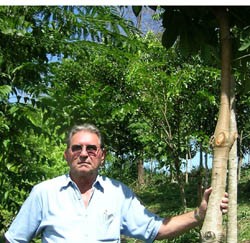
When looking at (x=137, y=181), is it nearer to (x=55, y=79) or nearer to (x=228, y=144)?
(x=55, y=79)

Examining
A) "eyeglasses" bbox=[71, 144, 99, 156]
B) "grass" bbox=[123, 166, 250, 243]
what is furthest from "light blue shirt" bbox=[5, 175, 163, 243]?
"grass" bbox=[123, 166, 250, 243]

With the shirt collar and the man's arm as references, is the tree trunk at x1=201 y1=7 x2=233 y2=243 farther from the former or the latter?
the shirt collar

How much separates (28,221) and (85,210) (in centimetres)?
28

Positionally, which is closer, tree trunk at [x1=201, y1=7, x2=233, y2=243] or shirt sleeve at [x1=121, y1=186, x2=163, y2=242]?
tree trunk at [x1=201, y1=7, x2=233, y2=243]

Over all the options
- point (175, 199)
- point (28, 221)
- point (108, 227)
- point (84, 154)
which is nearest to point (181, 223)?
point (108, 227)

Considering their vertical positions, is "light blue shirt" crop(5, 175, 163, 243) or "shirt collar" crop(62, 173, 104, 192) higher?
"shirt collar" crop(62, 173, 104, 192)

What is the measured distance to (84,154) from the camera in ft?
8.06

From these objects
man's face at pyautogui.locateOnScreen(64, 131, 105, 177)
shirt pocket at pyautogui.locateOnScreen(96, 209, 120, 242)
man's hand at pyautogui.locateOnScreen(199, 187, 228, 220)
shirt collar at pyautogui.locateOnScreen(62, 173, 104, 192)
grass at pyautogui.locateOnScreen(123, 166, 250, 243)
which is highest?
grass at pyautogui.locateOnScreen(123, 166, 250, 243)

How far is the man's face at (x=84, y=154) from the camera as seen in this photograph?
2451mm

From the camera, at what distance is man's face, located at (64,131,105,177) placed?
2.45 metres

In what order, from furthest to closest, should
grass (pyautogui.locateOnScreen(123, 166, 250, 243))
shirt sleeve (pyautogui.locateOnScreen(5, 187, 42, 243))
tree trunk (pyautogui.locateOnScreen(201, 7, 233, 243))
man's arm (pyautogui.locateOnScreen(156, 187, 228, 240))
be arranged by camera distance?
grass (pyautogui.locateOnScreen(123, 166, 250, 243)) → shirt sleeve (pyautogui.locateOnScreen(5, 187, 42, 243)) → man's arm (pyautogui.locateOnScreen(156, 187, 228, 240)) → tree trunk (pyautogui.locateOnScreen(201, 7, 233, 243))

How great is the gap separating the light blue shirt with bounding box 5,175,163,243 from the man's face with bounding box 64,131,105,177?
0.28 ft

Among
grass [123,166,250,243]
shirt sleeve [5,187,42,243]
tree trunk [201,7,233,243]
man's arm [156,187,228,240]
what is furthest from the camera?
grass [123,166,250,243]
